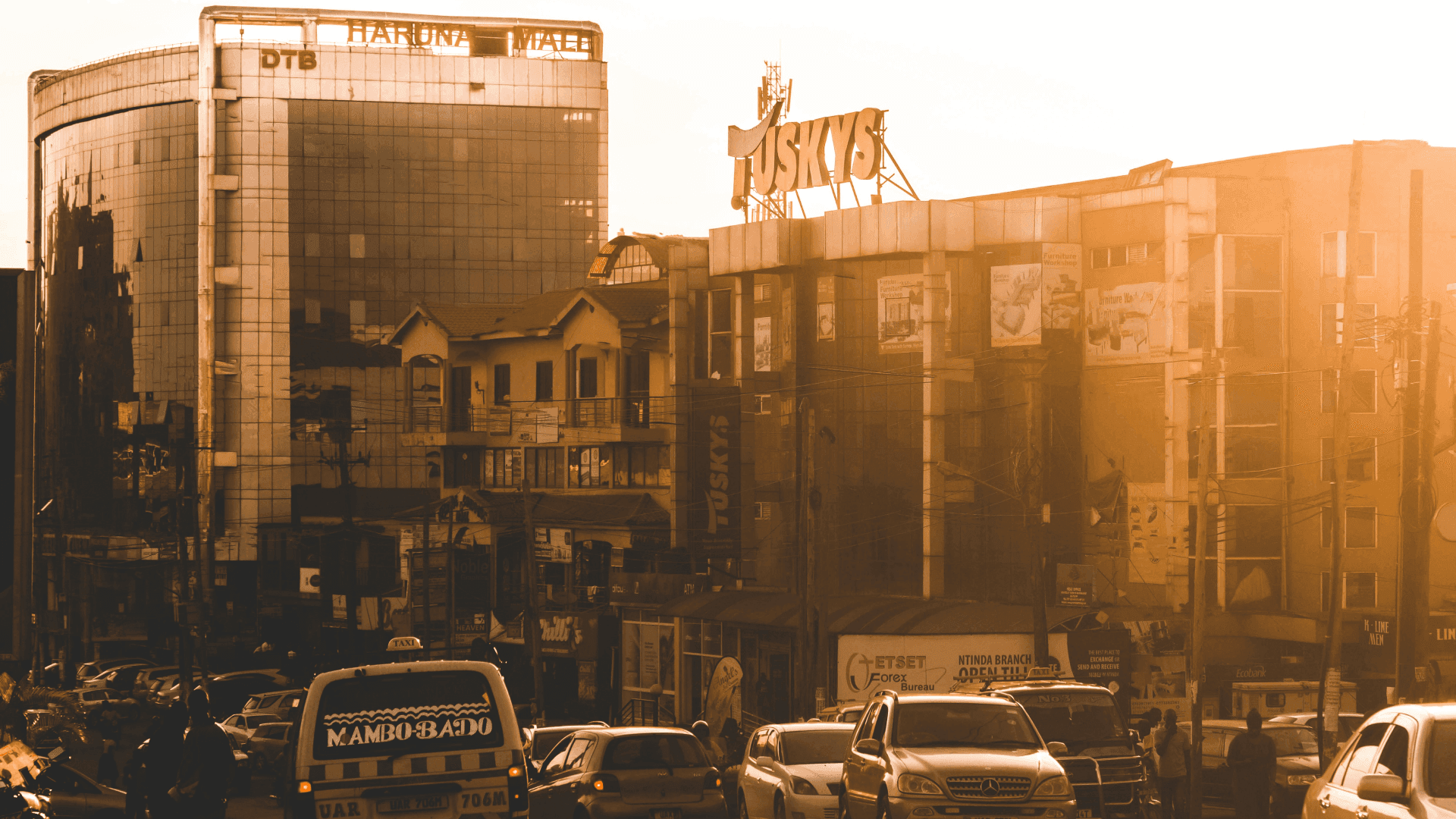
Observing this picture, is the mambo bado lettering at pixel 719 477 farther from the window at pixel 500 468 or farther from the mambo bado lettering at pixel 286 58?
the mambo bado lettering at pixel 286 58

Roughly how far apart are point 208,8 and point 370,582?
41854mm

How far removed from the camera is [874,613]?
43.8 m

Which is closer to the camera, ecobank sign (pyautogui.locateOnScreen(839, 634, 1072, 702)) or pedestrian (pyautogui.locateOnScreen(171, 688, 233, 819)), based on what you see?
pedestrian (pyautogui.locateOnScreen(171, 688, 233, 819))

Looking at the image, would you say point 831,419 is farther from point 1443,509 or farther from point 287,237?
point 287,237

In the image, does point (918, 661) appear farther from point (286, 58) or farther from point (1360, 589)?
point (286, 58)

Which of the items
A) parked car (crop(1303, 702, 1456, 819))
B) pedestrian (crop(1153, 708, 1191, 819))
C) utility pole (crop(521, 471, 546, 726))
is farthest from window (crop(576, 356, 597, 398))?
parked car (crop(1303, 702, 1456, 819))

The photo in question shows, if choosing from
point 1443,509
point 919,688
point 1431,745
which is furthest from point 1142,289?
point 1431,745

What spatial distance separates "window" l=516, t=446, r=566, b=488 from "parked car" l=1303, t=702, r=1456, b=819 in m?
49.6

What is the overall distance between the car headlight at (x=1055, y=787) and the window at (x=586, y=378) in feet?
148

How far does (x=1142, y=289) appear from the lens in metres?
44.6

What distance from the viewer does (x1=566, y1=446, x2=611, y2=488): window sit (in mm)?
58094

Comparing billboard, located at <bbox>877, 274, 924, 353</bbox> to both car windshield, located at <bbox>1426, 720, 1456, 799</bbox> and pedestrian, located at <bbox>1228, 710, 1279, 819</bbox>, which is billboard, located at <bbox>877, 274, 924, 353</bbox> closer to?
pedestrian, located at <bbox>1228, 710, 1279, 819</bbox>

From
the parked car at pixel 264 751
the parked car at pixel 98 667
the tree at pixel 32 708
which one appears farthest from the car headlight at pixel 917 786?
the parked car at pixel 98 667

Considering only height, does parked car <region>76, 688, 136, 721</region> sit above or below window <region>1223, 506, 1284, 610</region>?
below
